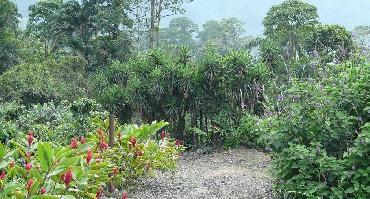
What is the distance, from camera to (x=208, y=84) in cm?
1046

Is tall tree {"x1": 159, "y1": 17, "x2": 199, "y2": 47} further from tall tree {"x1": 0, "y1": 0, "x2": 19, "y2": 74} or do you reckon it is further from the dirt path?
the dirt path

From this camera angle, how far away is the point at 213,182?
6.60m

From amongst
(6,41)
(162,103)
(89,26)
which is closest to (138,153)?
(162,103)

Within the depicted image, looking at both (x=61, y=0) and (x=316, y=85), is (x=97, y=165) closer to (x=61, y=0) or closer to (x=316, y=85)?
(x=316, y=85)

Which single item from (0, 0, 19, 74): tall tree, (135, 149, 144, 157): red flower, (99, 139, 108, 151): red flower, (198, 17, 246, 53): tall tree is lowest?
(135, 149, 144, 157): red flower

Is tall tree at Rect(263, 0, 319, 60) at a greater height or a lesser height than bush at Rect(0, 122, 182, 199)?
greater

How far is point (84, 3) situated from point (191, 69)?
9374 millimetres

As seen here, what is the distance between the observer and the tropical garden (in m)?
4.41

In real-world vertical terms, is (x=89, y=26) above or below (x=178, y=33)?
below

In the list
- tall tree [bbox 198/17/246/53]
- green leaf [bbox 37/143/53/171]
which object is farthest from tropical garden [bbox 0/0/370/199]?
tall tree [bbox 198/17/246/53]

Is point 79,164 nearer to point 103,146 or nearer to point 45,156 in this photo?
point 103,146

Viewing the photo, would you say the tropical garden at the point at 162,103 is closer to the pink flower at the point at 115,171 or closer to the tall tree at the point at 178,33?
the pink flower at the point at 115,171

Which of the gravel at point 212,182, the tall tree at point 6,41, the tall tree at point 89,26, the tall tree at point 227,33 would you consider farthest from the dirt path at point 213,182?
the tall tree at point 227,33

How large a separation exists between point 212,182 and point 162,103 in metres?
4.43
